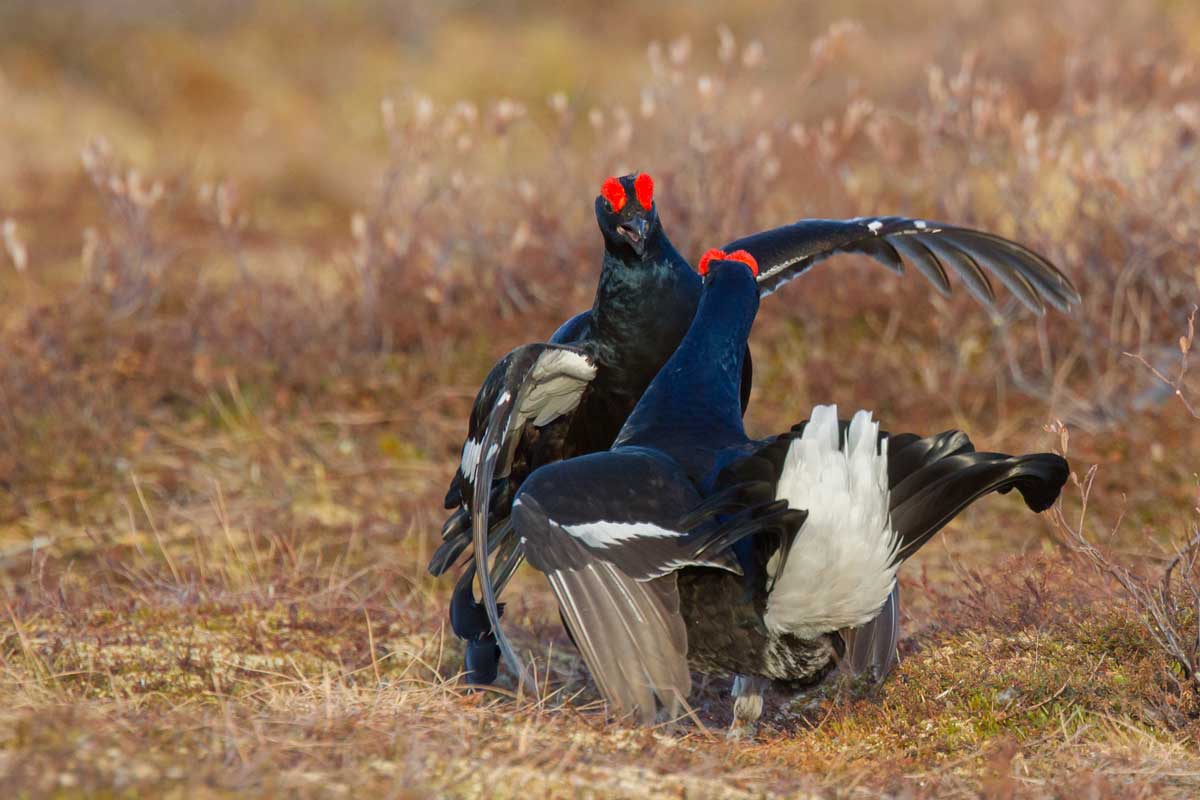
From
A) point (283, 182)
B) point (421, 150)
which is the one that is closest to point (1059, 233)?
point (421, 150)

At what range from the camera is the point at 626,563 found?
2.90m

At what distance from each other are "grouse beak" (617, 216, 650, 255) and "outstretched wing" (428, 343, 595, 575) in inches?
14.5

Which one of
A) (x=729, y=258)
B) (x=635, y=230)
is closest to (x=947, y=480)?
(x=729, y=258)

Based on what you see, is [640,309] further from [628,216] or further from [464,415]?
[464,415]

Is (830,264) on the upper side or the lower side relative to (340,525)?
upper

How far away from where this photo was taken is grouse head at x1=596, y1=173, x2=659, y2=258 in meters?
3.91

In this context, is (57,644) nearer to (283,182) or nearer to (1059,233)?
(1059,233)

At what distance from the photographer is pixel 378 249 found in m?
6.71

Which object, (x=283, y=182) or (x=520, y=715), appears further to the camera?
(x=283, y=182)

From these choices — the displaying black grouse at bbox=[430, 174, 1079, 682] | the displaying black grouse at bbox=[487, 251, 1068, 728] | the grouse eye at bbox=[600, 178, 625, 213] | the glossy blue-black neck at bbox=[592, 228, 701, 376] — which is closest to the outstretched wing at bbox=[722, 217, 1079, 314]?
the displaying black grouse at bbox=[430, 174, 1079, 682]

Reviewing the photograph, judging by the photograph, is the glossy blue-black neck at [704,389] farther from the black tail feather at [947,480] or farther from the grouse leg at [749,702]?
the grouse leg at [749,702]

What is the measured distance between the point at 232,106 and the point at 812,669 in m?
12.6

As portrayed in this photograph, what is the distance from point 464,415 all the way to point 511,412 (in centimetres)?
276

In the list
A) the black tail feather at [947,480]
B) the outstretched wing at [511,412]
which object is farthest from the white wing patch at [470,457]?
the black tail feather at [947,480]
